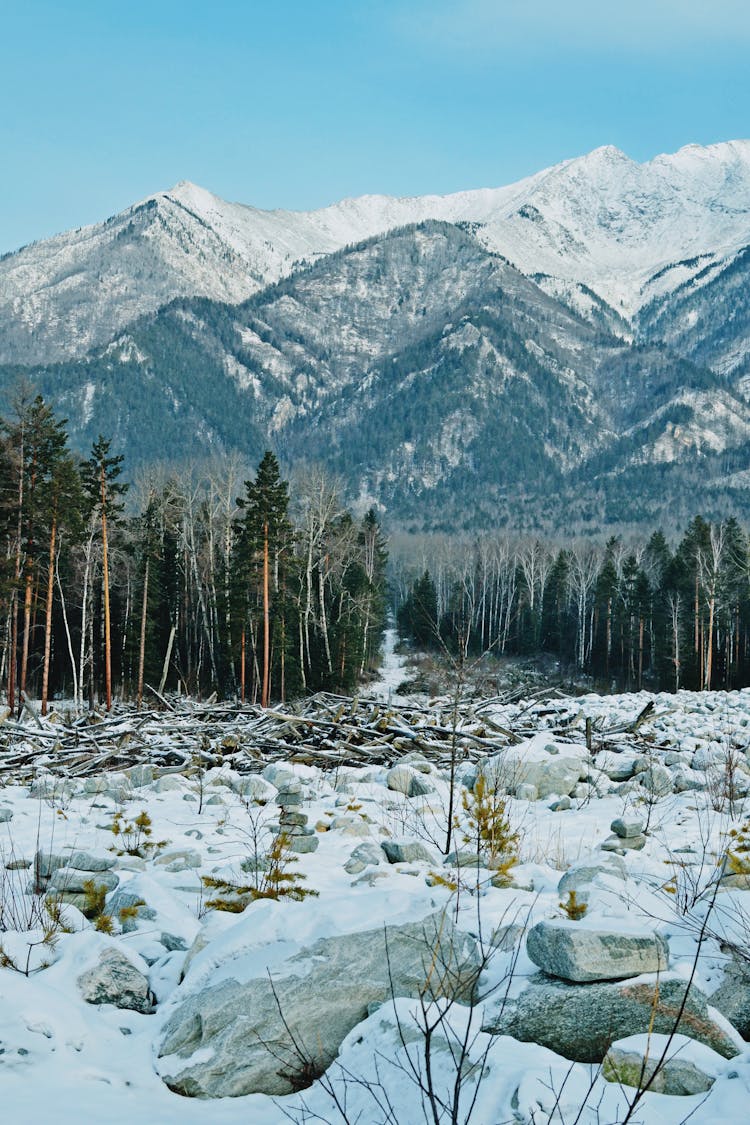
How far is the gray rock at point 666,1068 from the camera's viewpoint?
3098 millimetres

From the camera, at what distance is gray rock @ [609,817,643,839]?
7.28 metres

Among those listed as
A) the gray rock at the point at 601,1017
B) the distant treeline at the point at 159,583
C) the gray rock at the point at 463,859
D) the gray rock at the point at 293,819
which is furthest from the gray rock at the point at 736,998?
the distant treeline at the point at 159,583

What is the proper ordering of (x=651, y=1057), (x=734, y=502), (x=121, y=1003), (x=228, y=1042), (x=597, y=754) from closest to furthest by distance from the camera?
(x=651, y=1057) < (x=228, y=1042) < (x=121, y=1003) < (x=597, y=754) < (x=734, y=502)

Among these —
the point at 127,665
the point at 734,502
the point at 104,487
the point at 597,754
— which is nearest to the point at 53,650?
the point at 127,665

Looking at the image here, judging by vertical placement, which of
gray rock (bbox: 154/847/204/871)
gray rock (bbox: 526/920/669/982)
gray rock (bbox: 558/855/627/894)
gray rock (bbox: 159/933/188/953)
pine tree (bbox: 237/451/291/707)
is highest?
pine tree (bbox: 237/451/291/707)

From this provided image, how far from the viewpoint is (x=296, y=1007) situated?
377cm

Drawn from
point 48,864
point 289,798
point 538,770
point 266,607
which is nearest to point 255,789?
point 289,798

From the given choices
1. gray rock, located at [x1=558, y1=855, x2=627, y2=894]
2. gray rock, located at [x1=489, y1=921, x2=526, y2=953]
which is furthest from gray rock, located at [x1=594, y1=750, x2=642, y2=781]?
gray rock, located at [x1=489, y1=921, x2=526, y2=953]

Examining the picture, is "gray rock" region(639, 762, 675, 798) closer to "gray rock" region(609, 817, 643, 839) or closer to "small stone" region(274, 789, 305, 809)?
"gray rock" region(609, 817, 643, 839)

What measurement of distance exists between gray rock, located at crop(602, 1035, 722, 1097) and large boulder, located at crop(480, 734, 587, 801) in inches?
260

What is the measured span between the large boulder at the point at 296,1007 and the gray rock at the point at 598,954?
43 cm

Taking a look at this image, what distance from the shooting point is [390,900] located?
193 inches

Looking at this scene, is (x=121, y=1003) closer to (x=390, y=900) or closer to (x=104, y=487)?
(x=390, y=900)

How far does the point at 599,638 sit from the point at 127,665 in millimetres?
46972
